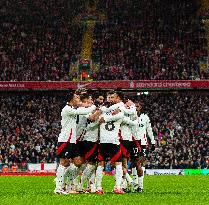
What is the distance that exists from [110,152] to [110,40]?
1673 inches

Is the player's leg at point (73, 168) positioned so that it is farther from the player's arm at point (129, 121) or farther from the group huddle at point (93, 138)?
the player's arm at point (129, 121)

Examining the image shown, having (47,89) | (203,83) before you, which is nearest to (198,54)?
(203,83)

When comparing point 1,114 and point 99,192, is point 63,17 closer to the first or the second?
point 1,114

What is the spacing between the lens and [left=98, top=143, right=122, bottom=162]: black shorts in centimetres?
1727

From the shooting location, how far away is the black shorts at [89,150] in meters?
17.7

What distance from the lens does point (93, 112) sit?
55.4ft

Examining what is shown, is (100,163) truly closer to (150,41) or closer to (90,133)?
(90,133)

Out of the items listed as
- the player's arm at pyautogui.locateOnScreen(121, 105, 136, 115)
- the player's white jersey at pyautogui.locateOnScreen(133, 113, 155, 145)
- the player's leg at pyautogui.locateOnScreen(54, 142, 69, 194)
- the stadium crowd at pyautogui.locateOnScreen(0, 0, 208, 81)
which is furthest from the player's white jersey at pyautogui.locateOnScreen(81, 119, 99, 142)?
the stadium crowd at pyautogui.locateOnScreen(0, 0, 208, 81)

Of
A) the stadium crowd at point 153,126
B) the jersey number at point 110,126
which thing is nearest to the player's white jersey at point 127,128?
the jersey number at point 110,126

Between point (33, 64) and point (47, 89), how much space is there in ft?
9.93

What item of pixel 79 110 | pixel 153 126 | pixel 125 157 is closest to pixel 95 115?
pixel 79 110

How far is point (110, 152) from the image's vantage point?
56.6ft

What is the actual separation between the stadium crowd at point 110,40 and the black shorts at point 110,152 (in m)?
37.3

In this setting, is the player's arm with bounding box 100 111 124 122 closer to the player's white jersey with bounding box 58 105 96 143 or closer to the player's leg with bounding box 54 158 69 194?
the player's white jersey with bounding box 58 105 96 143
